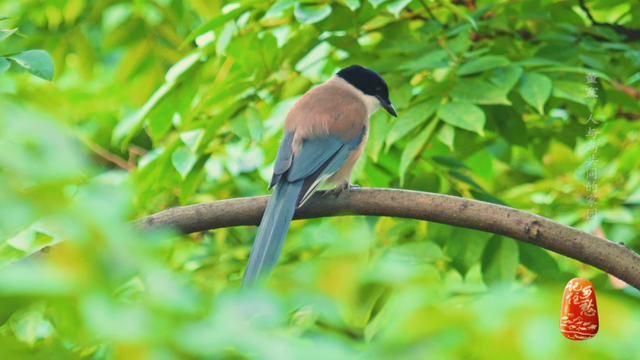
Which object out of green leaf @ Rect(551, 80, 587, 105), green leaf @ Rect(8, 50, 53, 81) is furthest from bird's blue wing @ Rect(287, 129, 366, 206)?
green leaf @ Rect(8, 50, 53, 81)

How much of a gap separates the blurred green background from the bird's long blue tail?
0.16 m

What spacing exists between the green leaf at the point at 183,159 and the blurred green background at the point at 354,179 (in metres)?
0.01

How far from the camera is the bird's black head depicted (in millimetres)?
2893

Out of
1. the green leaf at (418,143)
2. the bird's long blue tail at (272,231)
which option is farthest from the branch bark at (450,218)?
the green leaf at (418,143)

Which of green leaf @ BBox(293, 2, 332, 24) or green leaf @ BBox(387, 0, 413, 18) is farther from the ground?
green leaf @ BBox(387, 0, 413, 18)

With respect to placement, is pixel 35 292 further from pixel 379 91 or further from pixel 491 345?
pixel 379 91

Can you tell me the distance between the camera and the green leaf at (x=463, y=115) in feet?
7.97

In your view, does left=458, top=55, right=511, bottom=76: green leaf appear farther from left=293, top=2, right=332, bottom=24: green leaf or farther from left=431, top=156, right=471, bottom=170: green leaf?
left=293, top=2, right=332, bottom=24: green leaf

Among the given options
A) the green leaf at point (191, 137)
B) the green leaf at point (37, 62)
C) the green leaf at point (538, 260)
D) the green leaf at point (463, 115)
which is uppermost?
the green leaf at point (37, 62)

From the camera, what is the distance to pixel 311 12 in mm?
2688

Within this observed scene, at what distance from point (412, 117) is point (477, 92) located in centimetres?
29

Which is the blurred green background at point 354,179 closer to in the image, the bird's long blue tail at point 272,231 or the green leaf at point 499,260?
the green leaf at point 499,260

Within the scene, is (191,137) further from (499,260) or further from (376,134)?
(499,260)

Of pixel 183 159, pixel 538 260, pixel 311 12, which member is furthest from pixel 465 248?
pixel 183 159
